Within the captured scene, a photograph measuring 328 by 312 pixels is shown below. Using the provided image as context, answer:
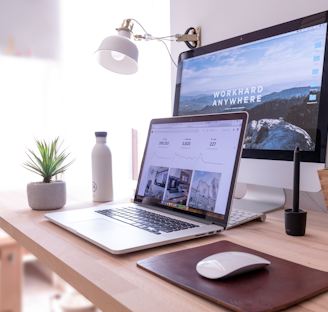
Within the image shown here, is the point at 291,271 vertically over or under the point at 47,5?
under

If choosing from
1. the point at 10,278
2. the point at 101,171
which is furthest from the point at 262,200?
the point at 10,278

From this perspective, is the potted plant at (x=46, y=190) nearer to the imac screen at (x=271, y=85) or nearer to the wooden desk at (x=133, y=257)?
the wooden desk at (x=133, y=257)

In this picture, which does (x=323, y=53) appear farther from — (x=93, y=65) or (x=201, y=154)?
(x=93, y=65)

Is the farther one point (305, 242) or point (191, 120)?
point (191, 120)

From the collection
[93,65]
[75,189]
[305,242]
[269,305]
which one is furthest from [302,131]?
[93,65]

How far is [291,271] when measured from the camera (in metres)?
0.46

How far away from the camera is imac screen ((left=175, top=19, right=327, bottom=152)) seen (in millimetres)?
812

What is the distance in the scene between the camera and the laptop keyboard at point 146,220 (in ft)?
2.19

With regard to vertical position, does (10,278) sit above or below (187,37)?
below

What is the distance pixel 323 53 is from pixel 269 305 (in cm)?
66

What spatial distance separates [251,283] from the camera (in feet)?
1.38

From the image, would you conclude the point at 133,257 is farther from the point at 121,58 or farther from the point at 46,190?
the point at 121,58

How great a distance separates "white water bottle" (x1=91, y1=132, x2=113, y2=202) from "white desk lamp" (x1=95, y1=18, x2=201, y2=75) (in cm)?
31

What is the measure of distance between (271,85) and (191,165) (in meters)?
0.33
